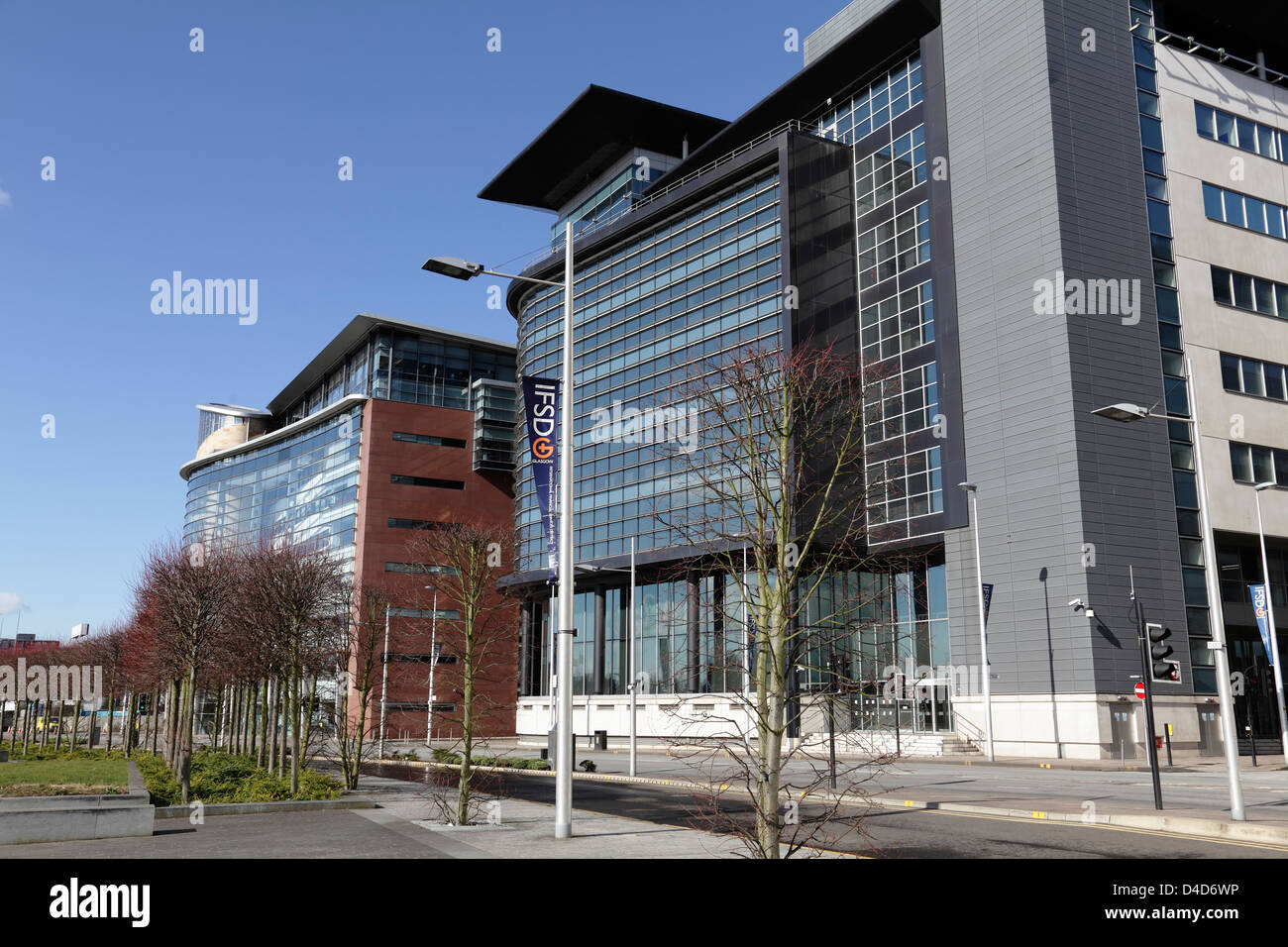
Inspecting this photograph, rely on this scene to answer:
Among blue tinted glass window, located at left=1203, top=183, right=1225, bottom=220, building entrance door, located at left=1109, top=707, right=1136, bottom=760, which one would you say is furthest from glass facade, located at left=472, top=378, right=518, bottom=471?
building entrance door, located at left=1109, top=707, right=1136, bottom=760

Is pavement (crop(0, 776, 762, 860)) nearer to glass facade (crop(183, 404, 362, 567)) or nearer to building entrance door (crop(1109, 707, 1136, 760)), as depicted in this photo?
building entrance door (crop(1109, 707, 1136, 760))

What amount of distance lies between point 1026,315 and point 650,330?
25501 millimetres

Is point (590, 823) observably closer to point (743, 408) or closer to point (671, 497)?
point (743, 408)

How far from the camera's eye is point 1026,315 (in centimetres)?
4831

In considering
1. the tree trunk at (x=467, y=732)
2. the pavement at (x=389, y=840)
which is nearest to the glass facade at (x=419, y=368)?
the pavement at (x=389, y=840)

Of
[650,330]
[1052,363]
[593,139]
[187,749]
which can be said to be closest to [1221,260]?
[1052,363]

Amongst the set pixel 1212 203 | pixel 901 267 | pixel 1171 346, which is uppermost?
pixel 1212 203

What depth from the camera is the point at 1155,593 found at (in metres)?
46.1

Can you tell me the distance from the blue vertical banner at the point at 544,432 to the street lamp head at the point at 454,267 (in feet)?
7.61

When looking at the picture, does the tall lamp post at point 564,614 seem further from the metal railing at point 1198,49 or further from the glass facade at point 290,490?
the glass facade at point 290,490

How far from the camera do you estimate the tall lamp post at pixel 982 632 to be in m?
43.0

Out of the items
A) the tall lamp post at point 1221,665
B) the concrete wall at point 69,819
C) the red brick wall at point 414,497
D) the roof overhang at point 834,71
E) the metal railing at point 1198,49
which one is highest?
the roof overhang at point 834,71

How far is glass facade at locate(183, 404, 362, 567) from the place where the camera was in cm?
8931

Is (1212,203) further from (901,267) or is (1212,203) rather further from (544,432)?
(544,432)
